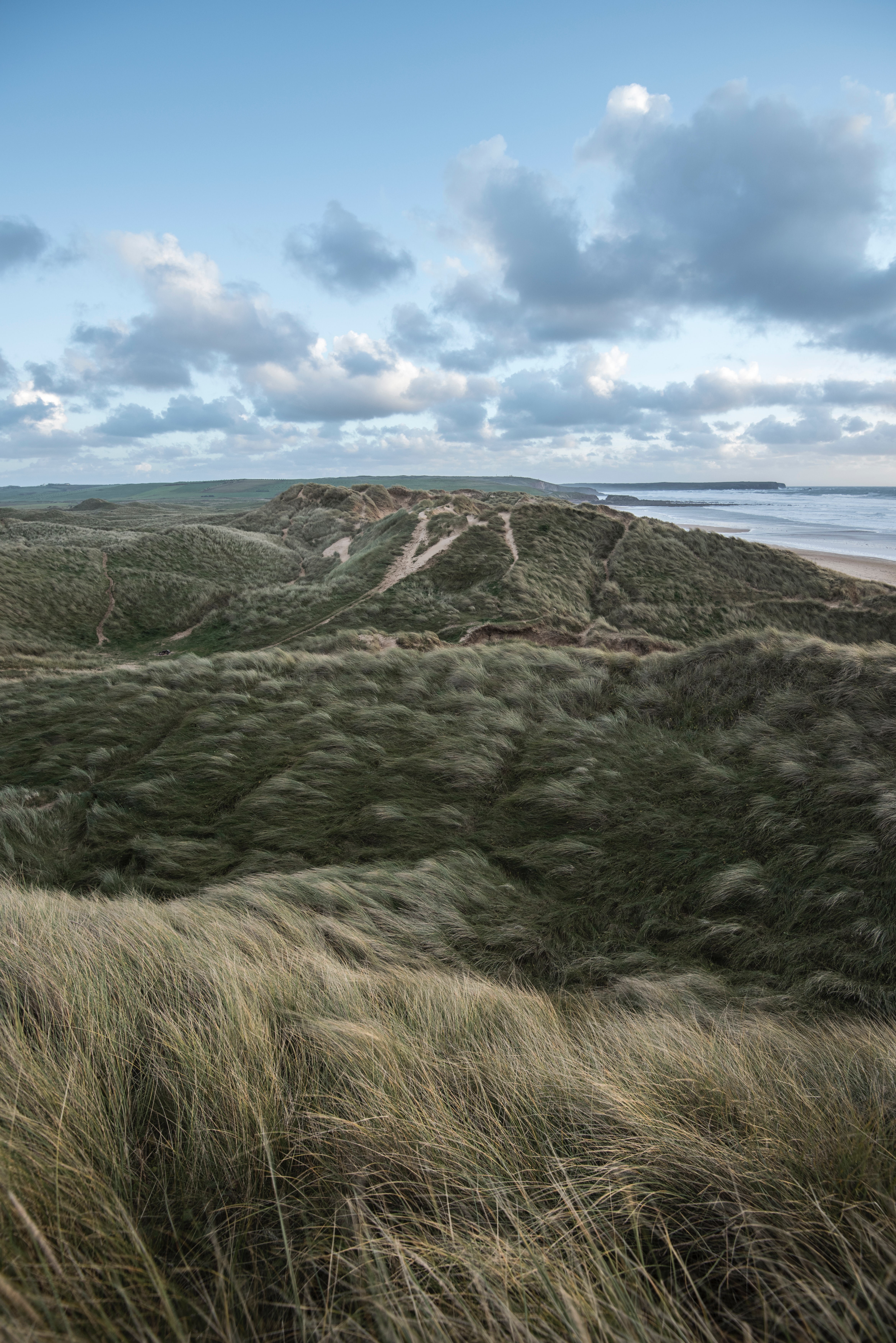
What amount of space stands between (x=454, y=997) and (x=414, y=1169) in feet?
4.37

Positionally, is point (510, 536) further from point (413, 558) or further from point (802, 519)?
point (802, 519)

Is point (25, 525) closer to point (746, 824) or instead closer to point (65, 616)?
point (65, 616)

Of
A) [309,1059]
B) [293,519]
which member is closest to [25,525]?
[293,519]

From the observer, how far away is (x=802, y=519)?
86.4 meters

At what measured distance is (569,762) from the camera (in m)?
6.89

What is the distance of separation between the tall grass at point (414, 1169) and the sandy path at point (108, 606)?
2569 centimetres

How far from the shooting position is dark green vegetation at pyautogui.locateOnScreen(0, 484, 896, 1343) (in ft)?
5.01

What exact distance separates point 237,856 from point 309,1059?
12.7 feet

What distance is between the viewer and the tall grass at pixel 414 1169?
144cm

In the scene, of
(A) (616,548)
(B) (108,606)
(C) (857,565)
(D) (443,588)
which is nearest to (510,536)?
(A) (616,548)

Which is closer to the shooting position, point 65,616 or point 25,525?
point 65,616

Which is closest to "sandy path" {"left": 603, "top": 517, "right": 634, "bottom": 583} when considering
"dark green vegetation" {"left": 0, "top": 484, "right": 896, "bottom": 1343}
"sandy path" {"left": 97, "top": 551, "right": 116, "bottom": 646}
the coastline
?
the coastline

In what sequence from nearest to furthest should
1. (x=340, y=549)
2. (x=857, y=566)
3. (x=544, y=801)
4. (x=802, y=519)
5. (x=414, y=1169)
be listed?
(x=414, y=1169), (x=544, y=801), (x=857, y=566), (x=340, y=549), (x=802, y=519)

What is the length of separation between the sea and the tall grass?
4201 centimetres
